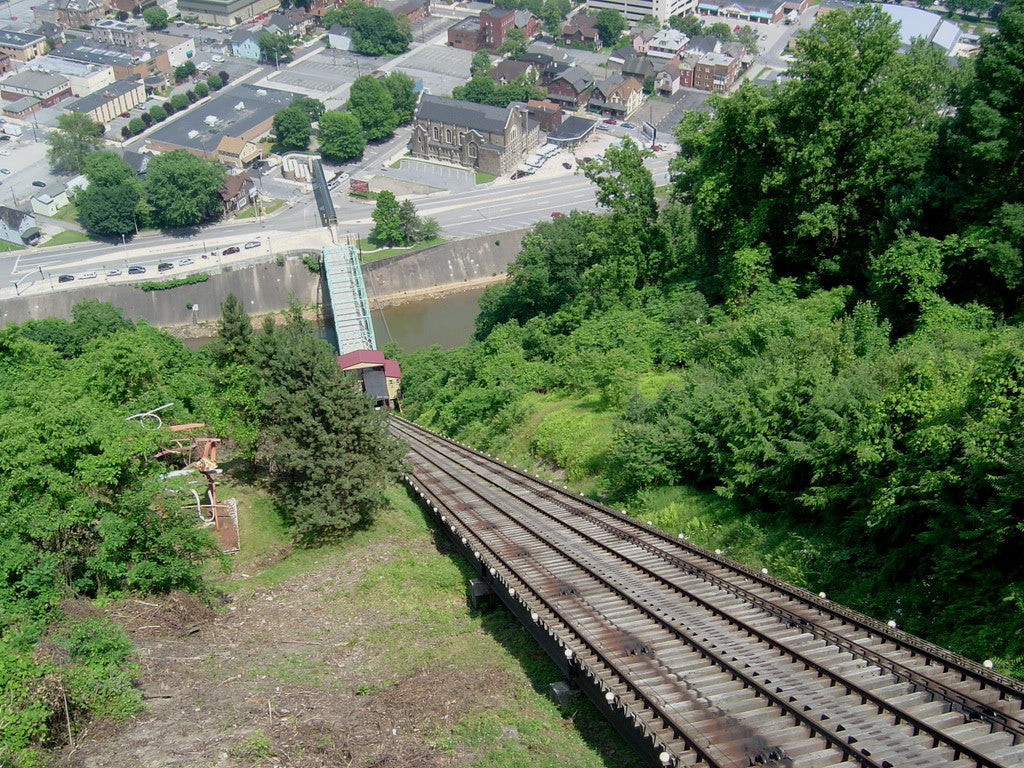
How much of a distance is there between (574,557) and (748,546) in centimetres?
426

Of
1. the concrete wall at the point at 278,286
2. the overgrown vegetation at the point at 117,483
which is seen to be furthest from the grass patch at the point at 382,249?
the overgrown vegetation at the point at 117,483

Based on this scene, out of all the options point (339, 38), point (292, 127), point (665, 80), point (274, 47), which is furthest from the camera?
point (339, 38)

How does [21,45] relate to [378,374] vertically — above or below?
above

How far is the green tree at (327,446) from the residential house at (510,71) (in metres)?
85.4

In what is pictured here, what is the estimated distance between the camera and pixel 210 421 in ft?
96.8

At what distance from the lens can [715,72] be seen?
344 ft

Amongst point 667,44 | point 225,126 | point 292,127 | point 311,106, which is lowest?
point 225,126

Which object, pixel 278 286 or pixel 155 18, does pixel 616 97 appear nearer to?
pixel 278 286

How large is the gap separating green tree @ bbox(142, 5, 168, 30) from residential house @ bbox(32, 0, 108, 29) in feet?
30.4

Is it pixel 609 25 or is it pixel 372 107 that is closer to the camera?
pixel 372 107

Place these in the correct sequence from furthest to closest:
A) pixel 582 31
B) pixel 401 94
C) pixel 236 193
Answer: pixel 582 31 → pixel 401 94 → pixel 236 193

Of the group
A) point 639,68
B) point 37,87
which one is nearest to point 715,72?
point 639,68

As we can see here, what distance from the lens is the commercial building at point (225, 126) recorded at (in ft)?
297

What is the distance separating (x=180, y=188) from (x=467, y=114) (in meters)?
29.8
